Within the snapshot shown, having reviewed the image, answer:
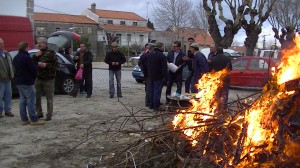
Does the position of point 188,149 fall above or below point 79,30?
below

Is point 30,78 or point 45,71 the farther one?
point 45,71

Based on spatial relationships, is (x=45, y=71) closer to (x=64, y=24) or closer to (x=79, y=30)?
(x=64, y=24)

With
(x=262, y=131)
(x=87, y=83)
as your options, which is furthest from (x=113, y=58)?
(x=262, y=131)

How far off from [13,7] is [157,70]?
8.01 metres

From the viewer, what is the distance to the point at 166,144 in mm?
5281

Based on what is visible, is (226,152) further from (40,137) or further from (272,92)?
(40,137)

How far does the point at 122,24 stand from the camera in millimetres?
79375

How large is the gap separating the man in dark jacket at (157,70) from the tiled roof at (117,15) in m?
68.6

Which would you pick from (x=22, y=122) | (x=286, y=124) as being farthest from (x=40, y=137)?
(x=286, y=124)

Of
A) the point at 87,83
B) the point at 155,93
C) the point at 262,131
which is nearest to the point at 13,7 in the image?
the point at 87,83

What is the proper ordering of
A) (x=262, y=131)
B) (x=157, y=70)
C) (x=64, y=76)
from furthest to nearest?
(x=64, y=76), (x=157, y=70), (x=262, y=131)

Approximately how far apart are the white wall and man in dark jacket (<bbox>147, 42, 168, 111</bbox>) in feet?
24.4

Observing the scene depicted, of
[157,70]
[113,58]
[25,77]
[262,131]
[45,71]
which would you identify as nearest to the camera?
[262,131]

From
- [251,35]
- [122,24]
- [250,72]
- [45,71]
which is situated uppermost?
[122,24]
